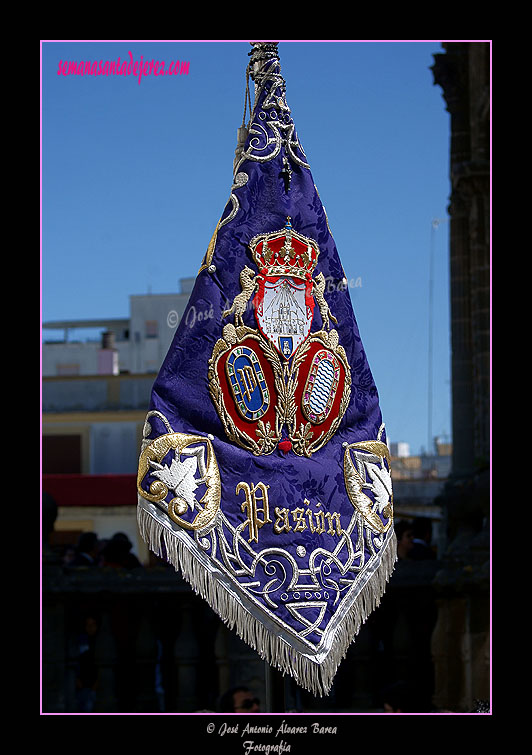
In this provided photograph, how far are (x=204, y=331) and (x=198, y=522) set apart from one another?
86 cm

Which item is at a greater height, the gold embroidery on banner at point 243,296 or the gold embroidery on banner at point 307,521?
the gold embroidery on banner at point 243,296

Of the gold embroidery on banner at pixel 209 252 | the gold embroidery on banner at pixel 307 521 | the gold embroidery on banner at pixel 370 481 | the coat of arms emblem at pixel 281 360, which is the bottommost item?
the gold embroidery on banner at pixel 307 521

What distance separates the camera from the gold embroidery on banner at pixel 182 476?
5.39 metres

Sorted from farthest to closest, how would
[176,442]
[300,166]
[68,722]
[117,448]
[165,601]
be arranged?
[117,448] → [165,601] → [68,722] → [300,166] → [176,442]

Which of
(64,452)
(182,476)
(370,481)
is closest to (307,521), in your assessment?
(370,481)

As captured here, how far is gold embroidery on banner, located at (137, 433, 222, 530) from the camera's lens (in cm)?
539

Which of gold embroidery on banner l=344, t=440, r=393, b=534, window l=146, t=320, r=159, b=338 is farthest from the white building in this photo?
gold embroidery on banner l=344, t=440, r=393, b=534

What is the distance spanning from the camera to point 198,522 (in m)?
5.44

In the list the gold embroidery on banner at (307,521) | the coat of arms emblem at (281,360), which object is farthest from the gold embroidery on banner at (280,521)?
the coat of arms emblem at (281,360)

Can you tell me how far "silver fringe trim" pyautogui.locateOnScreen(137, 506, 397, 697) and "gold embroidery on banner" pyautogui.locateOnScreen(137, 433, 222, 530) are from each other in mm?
100

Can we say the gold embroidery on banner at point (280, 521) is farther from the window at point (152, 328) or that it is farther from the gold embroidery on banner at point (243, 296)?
the window at point (152, 328)

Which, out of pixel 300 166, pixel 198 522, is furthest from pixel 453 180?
pixel 198 522

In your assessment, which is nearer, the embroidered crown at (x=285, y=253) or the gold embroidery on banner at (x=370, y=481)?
the embroidered crown at (x=285, y=253)

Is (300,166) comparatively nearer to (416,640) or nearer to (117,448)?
(416,640)
